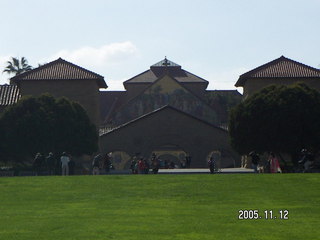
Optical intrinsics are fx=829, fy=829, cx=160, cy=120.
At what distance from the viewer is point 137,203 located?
82.8 ft

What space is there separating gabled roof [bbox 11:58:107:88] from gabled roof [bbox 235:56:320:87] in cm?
1393

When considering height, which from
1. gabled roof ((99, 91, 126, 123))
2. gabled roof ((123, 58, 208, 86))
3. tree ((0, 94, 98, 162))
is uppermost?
gabled roof ((123, 58, 208, 86))

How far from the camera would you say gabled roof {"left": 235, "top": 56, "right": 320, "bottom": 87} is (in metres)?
74.9

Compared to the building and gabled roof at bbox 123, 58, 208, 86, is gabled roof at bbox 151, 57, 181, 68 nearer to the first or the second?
gabled roof at bbox 123, 58, 208, 86

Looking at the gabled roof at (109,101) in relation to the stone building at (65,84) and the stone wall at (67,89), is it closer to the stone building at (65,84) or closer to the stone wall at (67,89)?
the stone building at (65,84)

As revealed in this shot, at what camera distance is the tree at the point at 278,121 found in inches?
2475

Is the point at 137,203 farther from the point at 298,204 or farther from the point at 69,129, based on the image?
the point at 69,129

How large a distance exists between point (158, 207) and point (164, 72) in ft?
298

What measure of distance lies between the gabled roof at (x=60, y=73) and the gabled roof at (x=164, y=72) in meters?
35.2

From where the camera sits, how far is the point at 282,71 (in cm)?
7531

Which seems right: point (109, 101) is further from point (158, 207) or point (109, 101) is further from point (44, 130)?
point (158, 207)

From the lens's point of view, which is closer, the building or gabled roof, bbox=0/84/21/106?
the building
